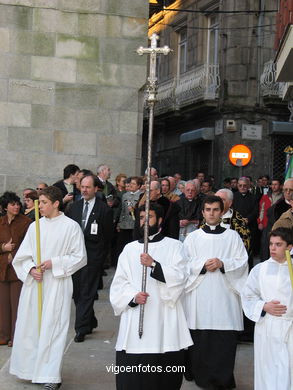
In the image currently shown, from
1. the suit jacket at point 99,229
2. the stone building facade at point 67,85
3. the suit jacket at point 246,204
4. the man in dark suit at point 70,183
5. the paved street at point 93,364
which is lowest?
the paved street at point 93,364

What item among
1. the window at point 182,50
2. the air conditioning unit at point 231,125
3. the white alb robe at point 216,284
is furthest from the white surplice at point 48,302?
the window at point 182,50

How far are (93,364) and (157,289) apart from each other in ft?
6.66

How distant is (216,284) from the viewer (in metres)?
7.06

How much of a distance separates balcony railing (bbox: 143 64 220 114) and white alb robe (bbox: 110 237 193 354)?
17471 mm

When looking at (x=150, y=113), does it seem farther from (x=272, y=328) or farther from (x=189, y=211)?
(x=189, y=211)

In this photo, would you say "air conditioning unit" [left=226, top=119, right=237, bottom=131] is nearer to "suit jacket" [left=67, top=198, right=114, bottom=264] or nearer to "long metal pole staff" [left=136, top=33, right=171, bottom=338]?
"suit jacket" [left=67, top=198, right=114, bottom=264]

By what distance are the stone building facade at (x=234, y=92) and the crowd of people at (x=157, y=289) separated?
13.9 m

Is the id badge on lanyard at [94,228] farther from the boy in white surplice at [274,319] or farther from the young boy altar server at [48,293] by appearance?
the boy in white surplice at [274,319]

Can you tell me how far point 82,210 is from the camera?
29.5 feet

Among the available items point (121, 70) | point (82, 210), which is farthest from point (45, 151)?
point (82, 210)

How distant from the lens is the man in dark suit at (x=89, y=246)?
28.5 ft

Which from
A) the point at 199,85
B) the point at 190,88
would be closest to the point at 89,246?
the point at 199,85

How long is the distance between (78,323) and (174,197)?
321cm

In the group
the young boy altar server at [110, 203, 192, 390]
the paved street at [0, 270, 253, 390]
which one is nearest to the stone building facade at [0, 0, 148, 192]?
the paved street at [0, 270, 253, 390]
